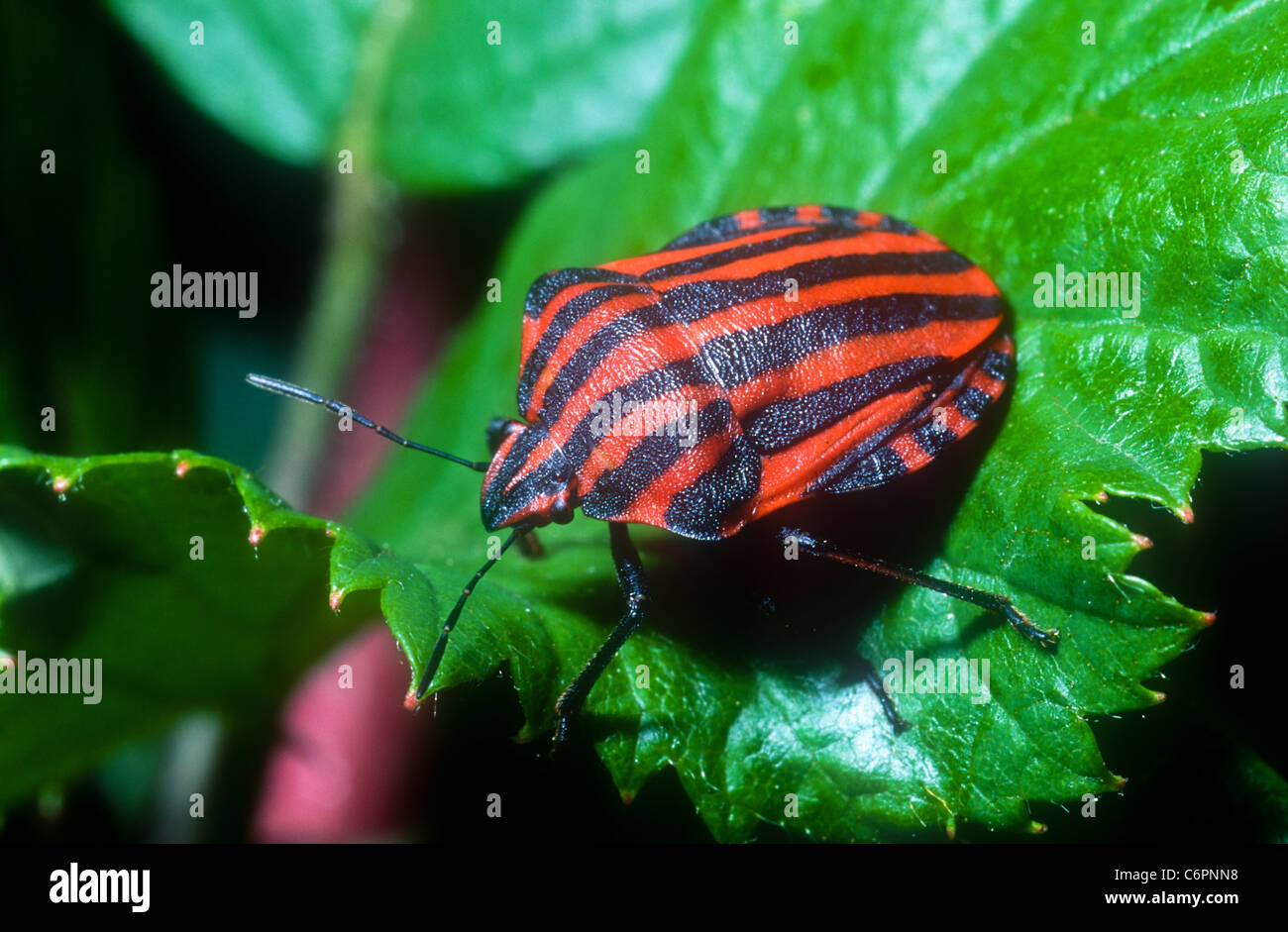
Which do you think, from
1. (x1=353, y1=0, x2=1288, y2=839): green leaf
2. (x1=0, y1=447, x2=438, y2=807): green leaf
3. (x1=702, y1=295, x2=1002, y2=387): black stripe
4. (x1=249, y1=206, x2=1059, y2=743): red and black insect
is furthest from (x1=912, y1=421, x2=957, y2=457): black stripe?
(x1=0, y1=447, x2=438, y2=807): green leaf

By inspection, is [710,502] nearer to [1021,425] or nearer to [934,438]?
[934,438]

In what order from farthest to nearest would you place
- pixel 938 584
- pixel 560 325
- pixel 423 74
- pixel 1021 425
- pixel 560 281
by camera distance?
pixel 423 74 < pixel 560 281 < pixel 560 325 < pixel 1021 425 < pixel 938 584

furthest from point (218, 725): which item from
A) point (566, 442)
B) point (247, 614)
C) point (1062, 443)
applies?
point (1062, 443)

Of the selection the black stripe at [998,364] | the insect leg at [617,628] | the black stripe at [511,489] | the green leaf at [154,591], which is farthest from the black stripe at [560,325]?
the black stripe at [998,364]

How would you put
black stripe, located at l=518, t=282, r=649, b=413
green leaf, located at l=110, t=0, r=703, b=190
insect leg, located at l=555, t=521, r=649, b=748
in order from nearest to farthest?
insect leg, located at l=555, t=521, r=649, b=748, black stripe, located at l=518, t=282, r=649, b=413, green leaf, located at l=110, t=0, r=703, b=190

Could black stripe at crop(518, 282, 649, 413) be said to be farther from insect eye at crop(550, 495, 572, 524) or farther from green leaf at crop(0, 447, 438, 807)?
green leaf at crop(0, 447, 438, 807)

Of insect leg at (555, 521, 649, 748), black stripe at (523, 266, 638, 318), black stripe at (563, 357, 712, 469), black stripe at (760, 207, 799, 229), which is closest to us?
insect leg at (555, 521, 649, 748)

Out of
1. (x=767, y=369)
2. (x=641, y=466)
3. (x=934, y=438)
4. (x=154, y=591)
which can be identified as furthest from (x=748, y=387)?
(x=154, y=591)
